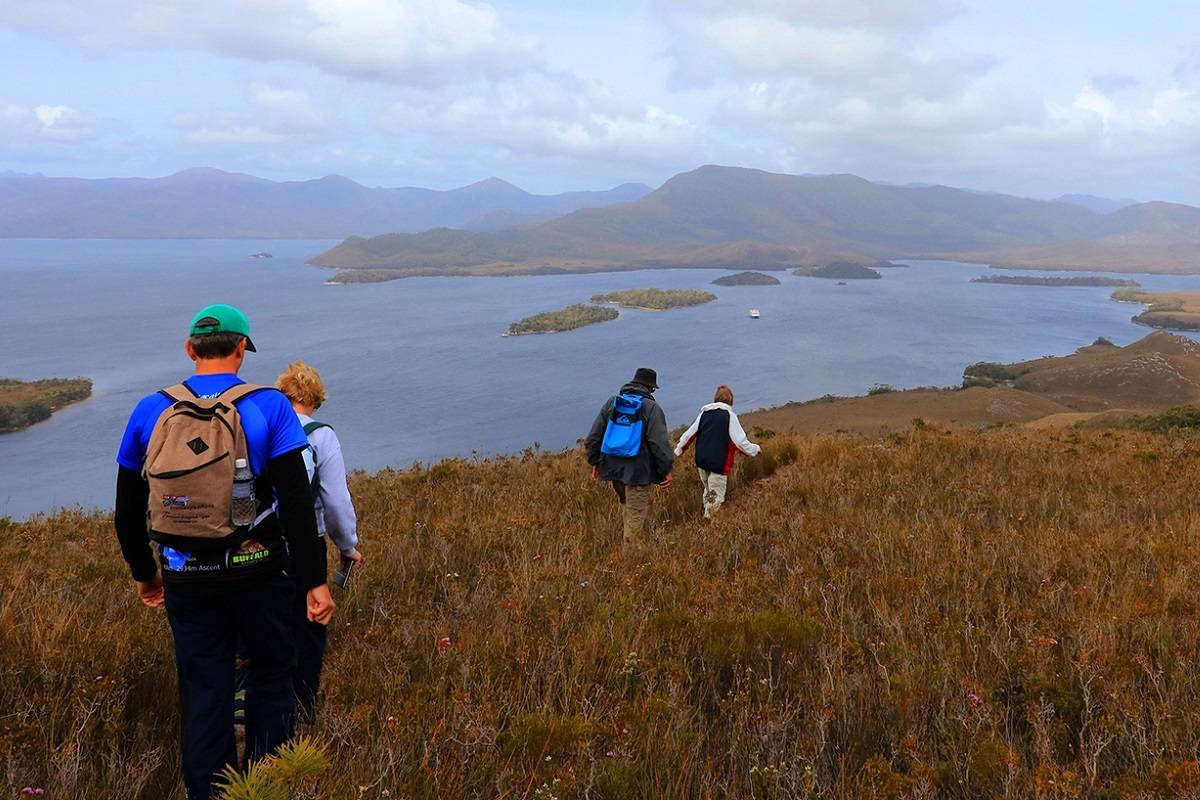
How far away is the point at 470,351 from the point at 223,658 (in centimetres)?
8534

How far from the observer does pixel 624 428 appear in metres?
6.97

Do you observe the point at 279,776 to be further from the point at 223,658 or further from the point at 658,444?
the point at 658,444

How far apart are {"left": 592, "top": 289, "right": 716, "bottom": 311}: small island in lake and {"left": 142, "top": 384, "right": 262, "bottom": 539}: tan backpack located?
130m

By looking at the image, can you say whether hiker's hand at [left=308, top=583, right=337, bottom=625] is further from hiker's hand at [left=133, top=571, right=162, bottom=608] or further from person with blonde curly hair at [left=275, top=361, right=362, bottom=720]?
hiker's hand at [left=133, top=571, right=162, bottom=608]

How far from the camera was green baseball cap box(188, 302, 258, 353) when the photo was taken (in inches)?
107

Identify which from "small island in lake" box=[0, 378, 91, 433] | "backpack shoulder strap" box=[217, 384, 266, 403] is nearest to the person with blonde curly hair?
"backpack shoulder strap" box=[217, 384, 266, 403]

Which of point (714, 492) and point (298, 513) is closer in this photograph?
point (298, 513)

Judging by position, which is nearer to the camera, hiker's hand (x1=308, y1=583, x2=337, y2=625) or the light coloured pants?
hiker's hand (x1=308, y1=583, x2=337, y2=625)

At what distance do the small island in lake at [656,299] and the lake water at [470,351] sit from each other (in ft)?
15.1

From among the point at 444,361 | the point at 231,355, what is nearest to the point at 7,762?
the point at 231,355

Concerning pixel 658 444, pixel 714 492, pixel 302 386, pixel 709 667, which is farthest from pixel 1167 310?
pixel 302 386

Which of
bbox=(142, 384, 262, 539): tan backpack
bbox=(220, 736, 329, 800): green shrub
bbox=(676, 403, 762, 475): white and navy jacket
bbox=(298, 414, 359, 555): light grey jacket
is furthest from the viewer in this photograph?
bbox=(676, 403, 762, 475): white and navy jacket

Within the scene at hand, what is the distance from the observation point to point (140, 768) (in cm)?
264

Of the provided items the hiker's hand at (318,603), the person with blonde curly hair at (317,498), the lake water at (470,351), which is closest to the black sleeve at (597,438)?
the person with blonde curly hair at (317,498)
